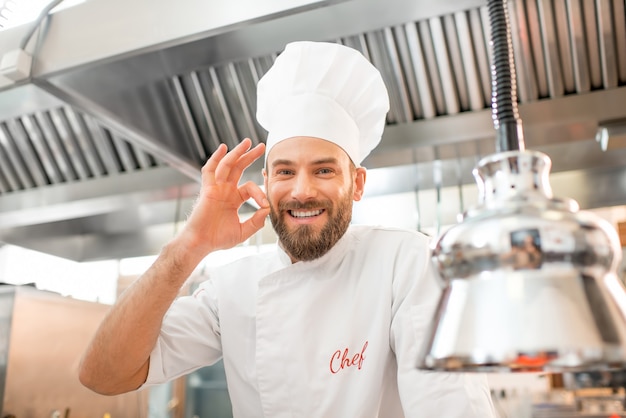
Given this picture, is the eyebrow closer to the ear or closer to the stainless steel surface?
the ear

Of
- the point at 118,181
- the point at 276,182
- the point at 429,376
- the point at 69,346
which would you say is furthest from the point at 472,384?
the point at 69,346

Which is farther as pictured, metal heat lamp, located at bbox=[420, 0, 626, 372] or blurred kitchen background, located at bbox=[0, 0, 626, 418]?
blurred kitchen background, located at bbox=[0, 0, 626, 418]

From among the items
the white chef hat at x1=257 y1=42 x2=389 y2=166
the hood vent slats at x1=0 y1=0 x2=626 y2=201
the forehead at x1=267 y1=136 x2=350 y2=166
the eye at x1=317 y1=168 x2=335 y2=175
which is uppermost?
the hood vent slats at x1=0 y1=0 x2=626 y2=201

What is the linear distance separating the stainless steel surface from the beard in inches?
34.4

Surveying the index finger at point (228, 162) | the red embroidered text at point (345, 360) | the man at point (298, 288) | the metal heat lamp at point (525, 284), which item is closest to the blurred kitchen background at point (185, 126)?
the man at point (298, 288)

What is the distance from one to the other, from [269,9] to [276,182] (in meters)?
0.39

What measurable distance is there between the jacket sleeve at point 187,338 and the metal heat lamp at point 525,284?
3.46 feet

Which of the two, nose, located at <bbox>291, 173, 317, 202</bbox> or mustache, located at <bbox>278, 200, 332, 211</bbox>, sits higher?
nose, located at <bbox>291, 173, 317, 202</bbox>

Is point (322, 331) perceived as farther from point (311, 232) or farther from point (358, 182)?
point (358, 182)

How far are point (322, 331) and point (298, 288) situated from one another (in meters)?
0.13

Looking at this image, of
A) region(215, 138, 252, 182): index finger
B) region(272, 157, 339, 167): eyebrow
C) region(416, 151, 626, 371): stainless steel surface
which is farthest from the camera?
region(272, 157, 339, 167): eyebrow

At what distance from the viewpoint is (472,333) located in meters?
0.35

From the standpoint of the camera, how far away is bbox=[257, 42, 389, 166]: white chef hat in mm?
1293

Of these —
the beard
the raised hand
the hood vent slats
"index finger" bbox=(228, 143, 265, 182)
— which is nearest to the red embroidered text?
the beard
